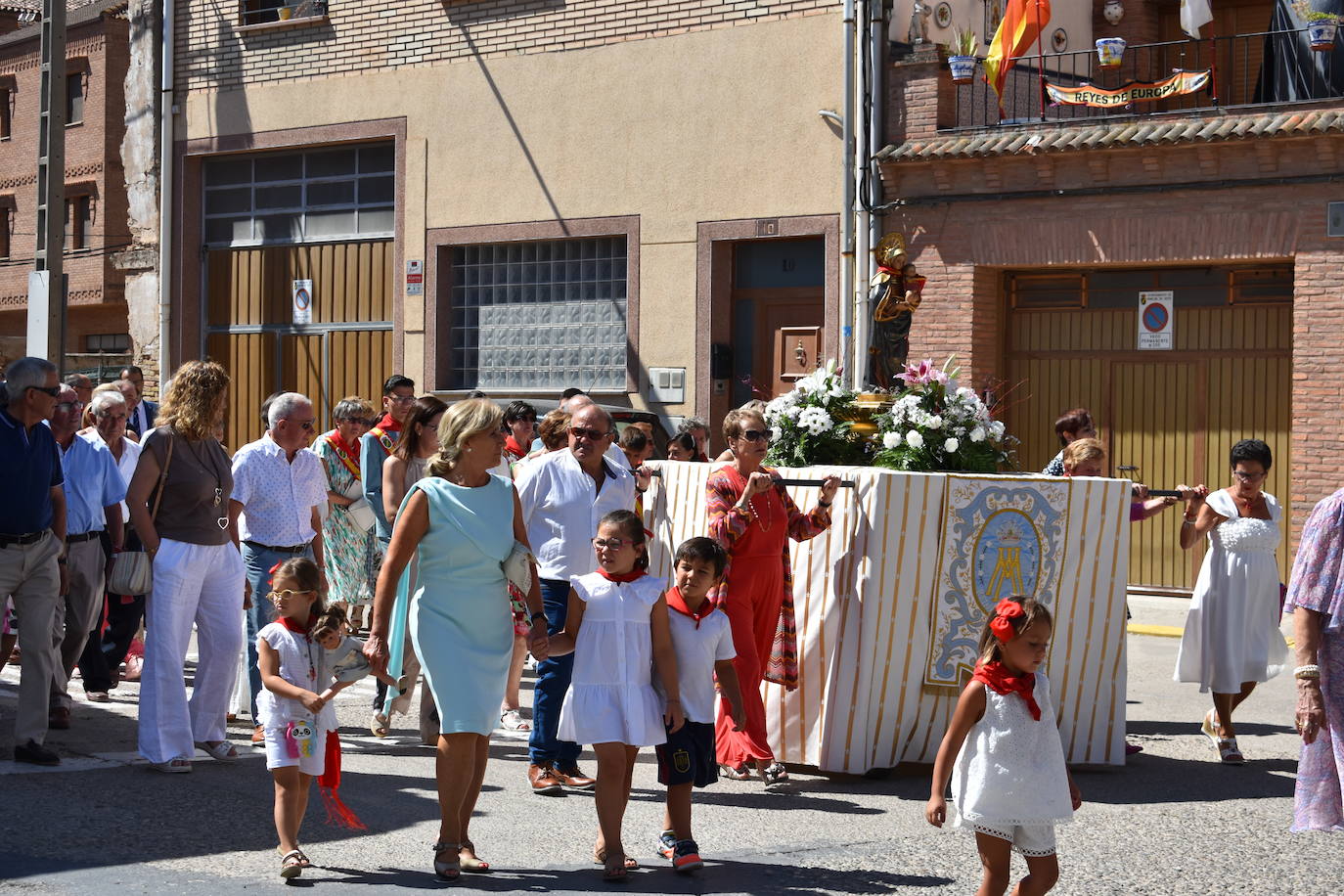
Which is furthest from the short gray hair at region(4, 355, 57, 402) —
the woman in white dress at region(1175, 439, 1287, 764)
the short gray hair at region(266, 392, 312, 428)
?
the woman in white dress at region(1175, 439, 1287, 764)

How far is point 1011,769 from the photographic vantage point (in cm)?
561

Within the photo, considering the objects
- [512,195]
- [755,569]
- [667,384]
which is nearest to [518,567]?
[755,569]

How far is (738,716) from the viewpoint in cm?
668

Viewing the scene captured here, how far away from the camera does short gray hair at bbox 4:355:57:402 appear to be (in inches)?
327

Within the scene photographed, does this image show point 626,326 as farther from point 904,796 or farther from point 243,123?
point 904,796

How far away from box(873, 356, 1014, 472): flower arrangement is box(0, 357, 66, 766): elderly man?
4.07 meters

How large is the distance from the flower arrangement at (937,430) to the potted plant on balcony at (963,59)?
8565mm

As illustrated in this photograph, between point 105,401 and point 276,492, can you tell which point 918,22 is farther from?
point 276,492

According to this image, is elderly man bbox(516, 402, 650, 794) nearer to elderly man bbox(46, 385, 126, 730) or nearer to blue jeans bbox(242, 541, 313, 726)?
blue jeans bbox(242, 541, 313, 726)

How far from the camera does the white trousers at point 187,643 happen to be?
327 inches

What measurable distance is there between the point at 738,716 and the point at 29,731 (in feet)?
11.9

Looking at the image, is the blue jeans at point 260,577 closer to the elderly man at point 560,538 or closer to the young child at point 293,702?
the elderly man at point 560,538

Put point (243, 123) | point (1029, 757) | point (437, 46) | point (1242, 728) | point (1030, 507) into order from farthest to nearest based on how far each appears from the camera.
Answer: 1. point (243, 123)
2. point (437, 46)
3. point (1242, 728)
4. point (1030, 507)
5. point (1029, 757)

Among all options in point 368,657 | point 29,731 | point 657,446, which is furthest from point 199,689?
point 657,446
